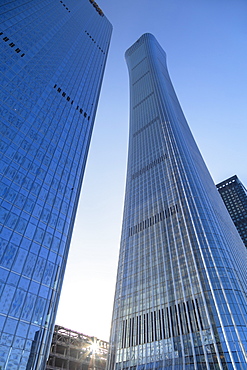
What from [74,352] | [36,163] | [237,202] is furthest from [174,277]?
[237,202]

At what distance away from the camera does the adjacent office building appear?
6400 centimetres

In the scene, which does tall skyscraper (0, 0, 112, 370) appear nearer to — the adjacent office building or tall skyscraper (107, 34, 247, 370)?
tall skyscraper (107, 34, 247, 370)

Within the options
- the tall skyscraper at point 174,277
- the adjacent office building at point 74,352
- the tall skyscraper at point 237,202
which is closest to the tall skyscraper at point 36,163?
the tall skyscraper at point 174,277

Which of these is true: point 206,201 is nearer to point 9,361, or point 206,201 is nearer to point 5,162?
point 5,162

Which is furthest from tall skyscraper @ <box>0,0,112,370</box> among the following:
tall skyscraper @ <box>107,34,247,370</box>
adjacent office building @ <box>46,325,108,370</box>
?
adjacent office building @ <box>46,325,108,370</box>

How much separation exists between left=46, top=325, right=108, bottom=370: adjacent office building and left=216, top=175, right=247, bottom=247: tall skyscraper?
126829 mm

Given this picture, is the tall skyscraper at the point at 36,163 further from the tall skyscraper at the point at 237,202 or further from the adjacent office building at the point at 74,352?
the tall skyscraper at the point at 237,202

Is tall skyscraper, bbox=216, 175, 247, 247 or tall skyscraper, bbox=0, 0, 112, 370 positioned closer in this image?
tall skyscraper, bbox=0, 0, 112, 370

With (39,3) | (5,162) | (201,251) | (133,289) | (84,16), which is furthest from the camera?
(84,16)

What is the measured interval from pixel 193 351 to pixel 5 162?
5136 cm

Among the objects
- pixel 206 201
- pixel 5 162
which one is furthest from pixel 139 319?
pixel 5 162

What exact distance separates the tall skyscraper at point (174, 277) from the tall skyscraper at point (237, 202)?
97.2 meters

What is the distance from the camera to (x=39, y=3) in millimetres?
88312

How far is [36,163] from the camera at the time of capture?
146ft
